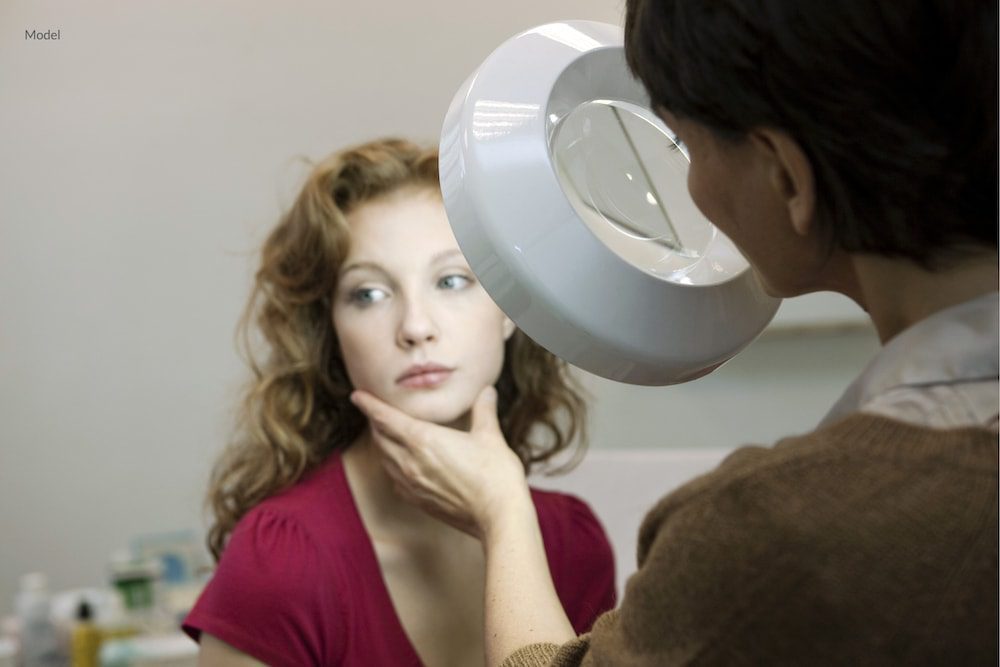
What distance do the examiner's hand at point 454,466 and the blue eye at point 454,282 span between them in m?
0.12

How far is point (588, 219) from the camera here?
0.75 m

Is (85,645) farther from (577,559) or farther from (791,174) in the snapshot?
(791,174)

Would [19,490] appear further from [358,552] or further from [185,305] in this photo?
[358,552]

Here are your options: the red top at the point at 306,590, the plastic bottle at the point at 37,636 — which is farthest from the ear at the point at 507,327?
the plastic bottle at the point at 37,636

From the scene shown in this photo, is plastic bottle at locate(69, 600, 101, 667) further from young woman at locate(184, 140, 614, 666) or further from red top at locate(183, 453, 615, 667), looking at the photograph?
red top at locate(183, 453, 615, 667)

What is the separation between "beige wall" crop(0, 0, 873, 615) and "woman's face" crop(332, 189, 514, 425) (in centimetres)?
87

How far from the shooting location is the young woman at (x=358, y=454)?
105cm

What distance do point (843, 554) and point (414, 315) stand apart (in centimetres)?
70

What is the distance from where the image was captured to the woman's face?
1.10 meters

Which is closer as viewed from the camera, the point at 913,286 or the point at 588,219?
the point at 913,286

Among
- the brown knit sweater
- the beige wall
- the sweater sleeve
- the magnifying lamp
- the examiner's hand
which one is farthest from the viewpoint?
the beige wall

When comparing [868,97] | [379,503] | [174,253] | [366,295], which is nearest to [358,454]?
[379,503]

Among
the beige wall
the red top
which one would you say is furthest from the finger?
the beige wall

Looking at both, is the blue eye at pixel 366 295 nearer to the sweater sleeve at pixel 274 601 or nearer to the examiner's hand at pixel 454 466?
the examiner's hand at pixel 454 466
